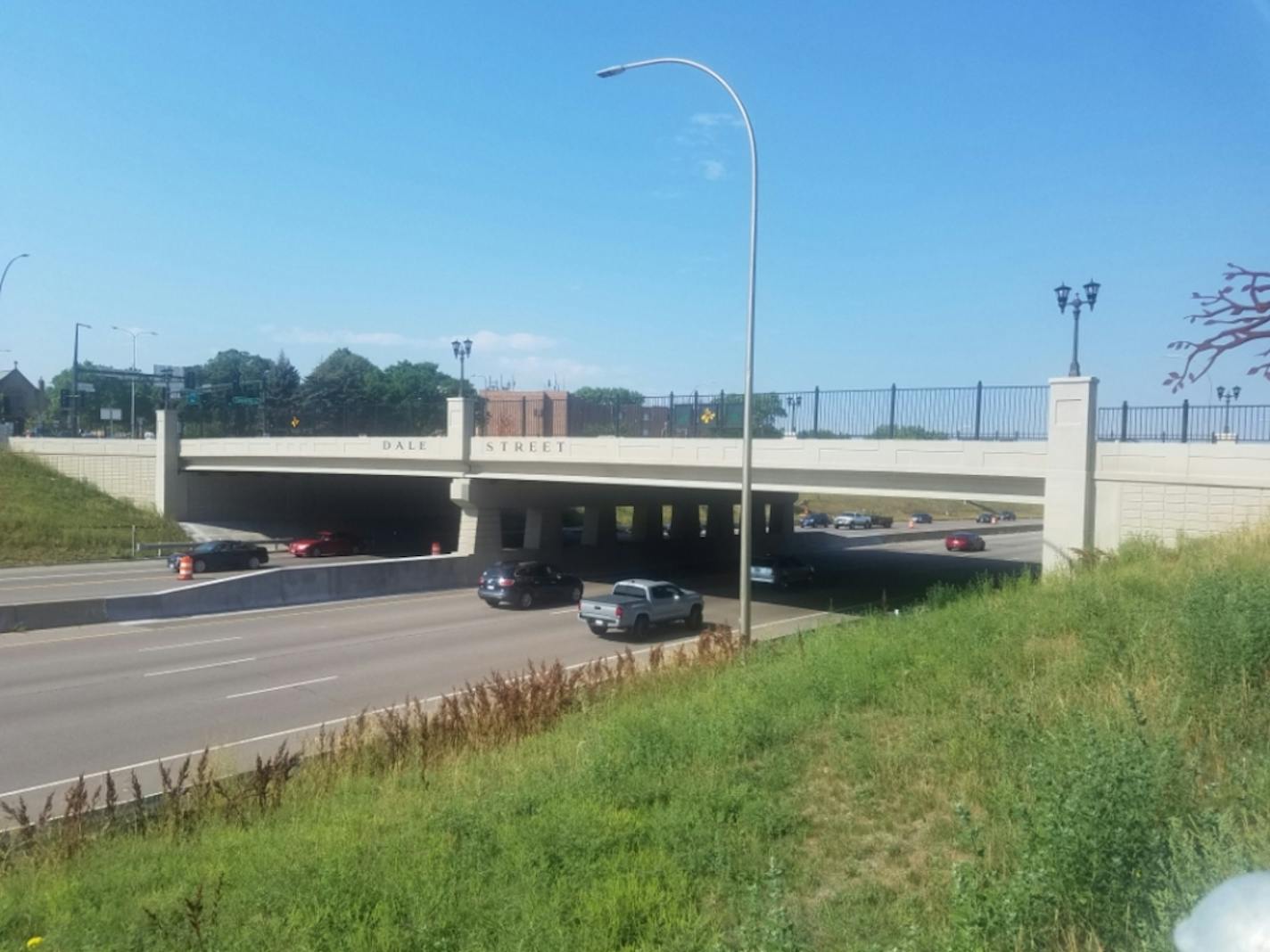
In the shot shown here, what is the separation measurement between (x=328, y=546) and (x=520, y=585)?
17.9 metres

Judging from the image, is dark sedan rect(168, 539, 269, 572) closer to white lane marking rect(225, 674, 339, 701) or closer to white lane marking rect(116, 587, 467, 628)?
white lane marking rect(116, 587, 467, 628)

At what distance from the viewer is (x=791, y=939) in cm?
460

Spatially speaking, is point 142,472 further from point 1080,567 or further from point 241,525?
point 1080,567

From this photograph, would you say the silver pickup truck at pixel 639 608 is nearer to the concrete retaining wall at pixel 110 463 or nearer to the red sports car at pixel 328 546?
the red sports car at pixel 328 546

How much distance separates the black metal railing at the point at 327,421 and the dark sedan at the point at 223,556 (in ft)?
22.4

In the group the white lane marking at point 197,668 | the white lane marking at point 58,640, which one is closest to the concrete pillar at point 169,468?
the white lane marking at point 58,640

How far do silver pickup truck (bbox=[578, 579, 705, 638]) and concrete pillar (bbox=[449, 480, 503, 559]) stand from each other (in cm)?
1123

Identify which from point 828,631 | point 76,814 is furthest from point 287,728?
point 828,631

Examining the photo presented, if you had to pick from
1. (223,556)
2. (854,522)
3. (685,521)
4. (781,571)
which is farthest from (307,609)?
(854,522)

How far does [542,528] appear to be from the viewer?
38594mm

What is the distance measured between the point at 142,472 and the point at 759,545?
30.0 meters

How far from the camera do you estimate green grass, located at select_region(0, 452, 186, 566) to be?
3922cm

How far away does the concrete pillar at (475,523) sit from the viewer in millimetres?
35500

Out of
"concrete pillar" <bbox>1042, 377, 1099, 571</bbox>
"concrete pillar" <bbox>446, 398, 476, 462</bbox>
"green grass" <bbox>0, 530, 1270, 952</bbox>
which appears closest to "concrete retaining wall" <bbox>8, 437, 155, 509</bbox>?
"concrete pillar" <bbox>446, 398, 476, 462</bbox>
